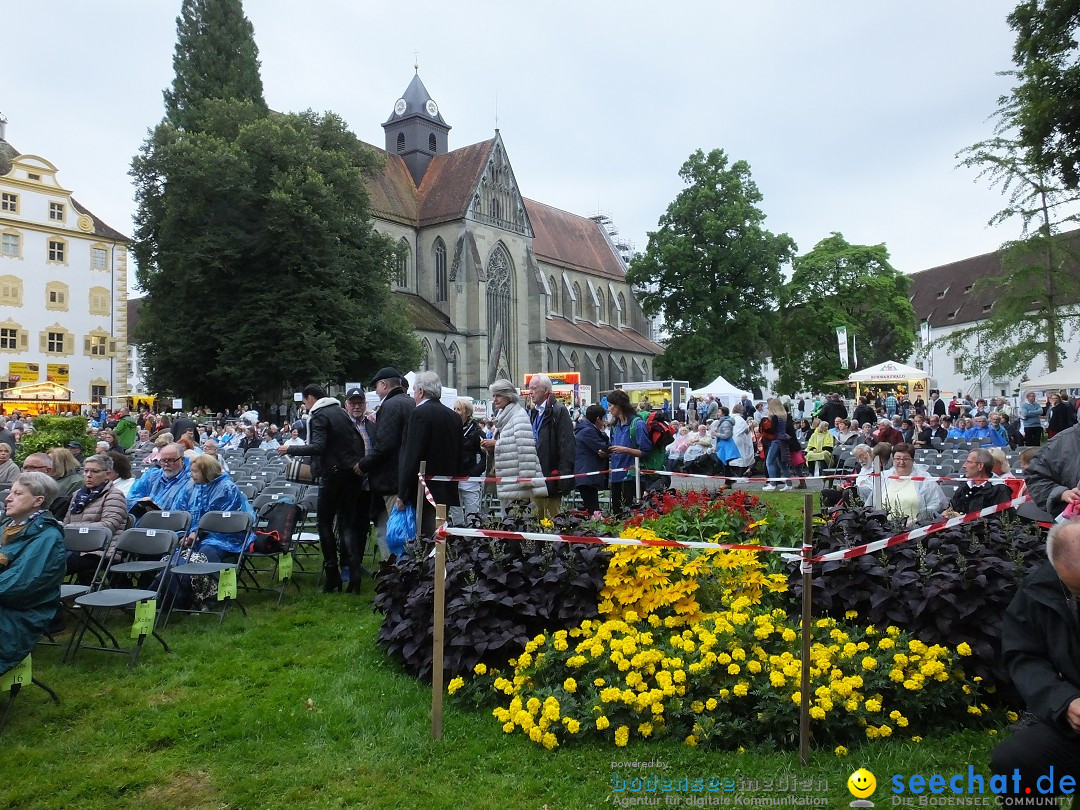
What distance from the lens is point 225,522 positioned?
7457mm

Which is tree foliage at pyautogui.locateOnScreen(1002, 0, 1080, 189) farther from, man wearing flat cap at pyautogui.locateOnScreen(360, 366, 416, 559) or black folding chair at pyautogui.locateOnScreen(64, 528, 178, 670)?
black folding chair at pyautogui.locateOnScreen(64, 528, 178, 670)

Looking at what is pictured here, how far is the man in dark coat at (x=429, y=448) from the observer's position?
732 centimetres

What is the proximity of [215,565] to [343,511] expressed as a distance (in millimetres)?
1435

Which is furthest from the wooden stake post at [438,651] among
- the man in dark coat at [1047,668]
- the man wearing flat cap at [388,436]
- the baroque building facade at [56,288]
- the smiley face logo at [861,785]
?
the baroque building facade at [56,288]

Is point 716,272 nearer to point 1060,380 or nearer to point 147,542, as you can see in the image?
point 1060,380

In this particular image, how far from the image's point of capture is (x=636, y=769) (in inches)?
159

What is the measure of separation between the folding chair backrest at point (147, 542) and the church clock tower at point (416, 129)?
175ft

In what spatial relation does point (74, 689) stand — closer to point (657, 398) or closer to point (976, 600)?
point (976, 600)

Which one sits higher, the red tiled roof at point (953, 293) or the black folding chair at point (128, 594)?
the red tiled roof at point (953, 293)

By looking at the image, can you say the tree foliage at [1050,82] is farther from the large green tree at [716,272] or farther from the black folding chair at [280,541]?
the large green tree at [716,272]

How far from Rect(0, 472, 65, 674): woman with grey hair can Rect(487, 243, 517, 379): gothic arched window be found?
48265 millimetres

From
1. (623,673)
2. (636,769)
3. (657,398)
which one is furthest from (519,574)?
(657,398)

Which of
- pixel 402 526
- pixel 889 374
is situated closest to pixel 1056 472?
pixel 402 526

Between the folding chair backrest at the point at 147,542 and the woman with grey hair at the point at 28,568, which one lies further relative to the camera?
the folding chair backrest at the point at 147,542
